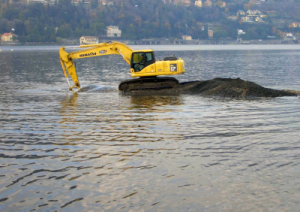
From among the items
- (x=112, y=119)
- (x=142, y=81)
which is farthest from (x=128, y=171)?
(x=142, y=81)

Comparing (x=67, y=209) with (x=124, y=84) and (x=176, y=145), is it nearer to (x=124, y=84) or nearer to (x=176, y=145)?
(x=176, y=145)

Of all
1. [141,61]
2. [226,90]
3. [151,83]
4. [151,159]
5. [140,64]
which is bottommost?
[151,159]

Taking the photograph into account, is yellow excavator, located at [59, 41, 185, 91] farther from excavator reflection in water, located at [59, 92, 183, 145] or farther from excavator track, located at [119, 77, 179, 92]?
excavator reflection in water, located at [59, 92, 183, 145]

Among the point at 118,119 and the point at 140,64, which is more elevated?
the point at 140,64

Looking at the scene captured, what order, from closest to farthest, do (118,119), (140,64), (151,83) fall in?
(118,119)
(140,64)
(151,83)

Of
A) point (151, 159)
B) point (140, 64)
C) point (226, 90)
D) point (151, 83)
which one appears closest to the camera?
point (151, 159)

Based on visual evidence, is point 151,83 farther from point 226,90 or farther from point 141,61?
point 226,90

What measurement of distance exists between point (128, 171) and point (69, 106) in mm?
11147

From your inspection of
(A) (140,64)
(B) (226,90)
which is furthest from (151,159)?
(A) (140,64)

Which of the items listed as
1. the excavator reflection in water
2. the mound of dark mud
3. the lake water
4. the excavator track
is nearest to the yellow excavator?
the excavator track

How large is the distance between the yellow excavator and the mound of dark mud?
68 centimetres

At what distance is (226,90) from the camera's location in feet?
78.7

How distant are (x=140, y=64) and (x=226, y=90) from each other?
5.43 meters

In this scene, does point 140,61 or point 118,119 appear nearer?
point 118,119
